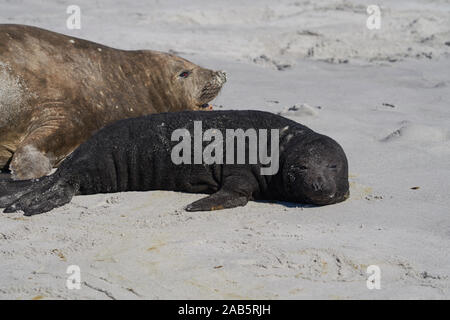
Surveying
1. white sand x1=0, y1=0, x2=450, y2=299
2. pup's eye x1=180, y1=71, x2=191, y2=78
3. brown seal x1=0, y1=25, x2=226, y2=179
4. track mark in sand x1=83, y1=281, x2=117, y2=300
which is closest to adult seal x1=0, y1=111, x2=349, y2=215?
white sand x1=0, y1=0, x2=450, y2=299

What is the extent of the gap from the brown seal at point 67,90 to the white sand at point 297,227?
0.84 metres

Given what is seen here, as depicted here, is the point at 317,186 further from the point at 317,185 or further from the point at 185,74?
the point at 185,74

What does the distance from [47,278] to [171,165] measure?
1.84 metres

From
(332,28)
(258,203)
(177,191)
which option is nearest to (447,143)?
(258,203)

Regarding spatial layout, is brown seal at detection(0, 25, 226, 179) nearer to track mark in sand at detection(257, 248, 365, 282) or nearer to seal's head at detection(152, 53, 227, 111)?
seal's head at detection(152, 53, 227, 111)

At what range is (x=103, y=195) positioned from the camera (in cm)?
497

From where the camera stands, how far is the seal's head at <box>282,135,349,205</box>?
4.77 meters

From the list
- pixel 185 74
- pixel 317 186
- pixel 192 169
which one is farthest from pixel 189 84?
pixel 317 186

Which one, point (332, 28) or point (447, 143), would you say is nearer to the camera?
Answer: point (447, 143)

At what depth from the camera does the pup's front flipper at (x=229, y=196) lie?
4.64m

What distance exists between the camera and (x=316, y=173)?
15.9 feet

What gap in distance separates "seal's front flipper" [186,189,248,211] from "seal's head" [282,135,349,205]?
38 cm

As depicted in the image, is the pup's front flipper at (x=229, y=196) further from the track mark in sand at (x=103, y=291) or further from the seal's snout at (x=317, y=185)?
the track mark in sand at (x=103, y=291)
